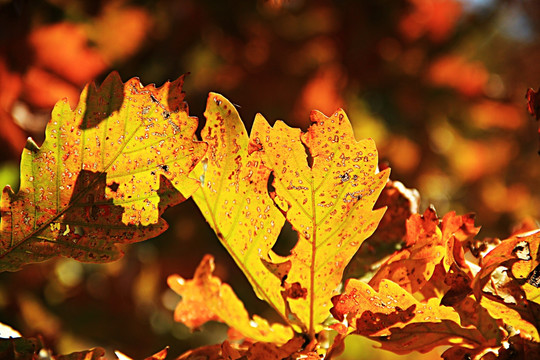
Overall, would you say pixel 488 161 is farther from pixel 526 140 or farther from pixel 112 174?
pixel 112 174

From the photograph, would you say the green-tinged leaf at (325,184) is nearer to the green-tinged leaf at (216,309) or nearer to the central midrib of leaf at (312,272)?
the central midrib of leaf at (312,272)

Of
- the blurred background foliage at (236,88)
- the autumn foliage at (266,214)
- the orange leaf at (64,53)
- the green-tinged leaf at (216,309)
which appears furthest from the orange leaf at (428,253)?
the orange leaf at (64,53)

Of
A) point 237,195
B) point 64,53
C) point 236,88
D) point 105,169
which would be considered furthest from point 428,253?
point 236,88

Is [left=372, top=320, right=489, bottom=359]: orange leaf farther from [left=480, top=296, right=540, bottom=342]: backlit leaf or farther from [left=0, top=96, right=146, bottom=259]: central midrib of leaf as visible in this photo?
[left=0, top=96, right=146, bottom=259]: central midrib of leaf

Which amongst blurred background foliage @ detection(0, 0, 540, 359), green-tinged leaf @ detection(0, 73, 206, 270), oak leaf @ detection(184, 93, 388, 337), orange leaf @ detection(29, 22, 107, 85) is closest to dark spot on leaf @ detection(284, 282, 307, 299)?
oak leaf @ detection(184, 93, 388, 337)

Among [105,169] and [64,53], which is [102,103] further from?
[64,53]

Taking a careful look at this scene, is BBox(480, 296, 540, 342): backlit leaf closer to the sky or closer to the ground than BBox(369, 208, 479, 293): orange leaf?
A: closer to the ground

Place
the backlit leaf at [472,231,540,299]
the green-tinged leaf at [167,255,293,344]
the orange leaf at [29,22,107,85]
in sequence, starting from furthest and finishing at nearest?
the orange leaf at [29,22,107,85] → the green-tinged leaf at [167,255,293,344] → the backlit leaf at [472,231,540,299]
